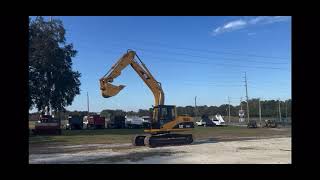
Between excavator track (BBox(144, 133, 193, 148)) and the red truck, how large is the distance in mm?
28048

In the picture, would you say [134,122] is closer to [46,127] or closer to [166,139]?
[46,127]

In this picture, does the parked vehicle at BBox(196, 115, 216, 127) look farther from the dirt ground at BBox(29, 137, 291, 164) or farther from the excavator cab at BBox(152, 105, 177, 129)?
the dirt ground at BBox(29, 137, 291, 164)

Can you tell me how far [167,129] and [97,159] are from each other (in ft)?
22.9

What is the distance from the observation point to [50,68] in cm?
5275

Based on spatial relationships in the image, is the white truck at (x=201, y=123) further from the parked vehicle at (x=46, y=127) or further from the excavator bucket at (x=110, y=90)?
the excavator bucket at (x=110, y=90)

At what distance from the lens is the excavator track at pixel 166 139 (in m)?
24.8

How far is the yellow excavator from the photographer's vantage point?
2497 cm

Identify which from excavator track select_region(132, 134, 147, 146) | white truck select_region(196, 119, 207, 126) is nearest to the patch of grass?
excavator track select_region(132, 134, 147, 146)

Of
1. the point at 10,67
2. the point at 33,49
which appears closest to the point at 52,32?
the point at 33,49

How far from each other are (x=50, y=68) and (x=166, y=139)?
31227 mm

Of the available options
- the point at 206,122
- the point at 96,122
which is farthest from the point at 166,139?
the point at 206,122
